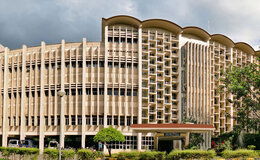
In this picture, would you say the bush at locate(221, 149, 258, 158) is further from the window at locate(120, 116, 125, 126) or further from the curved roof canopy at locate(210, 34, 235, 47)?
the curved roof canopy at locate(210, 34, 235, 47)

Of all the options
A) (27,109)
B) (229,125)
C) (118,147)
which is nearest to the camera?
(118,147)

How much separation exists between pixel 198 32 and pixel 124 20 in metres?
16.6

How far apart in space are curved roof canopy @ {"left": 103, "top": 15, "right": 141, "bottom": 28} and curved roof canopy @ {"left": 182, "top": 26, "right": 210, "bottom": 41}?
10630 mm

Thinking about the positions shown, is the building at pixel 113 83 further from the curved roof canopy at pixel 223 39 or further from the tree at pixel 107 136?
the tree at pixel 107 136

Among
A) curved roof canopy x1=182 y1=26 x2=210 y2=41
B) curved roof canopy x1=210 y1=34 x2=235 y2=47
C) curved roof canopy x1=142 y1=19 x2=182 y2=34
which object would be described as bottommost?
curved roof canopy x1=210 y1=34 x2=235 y2=47

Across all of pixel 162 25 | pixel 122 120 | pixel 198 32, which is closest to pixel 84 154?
pixel 122 120

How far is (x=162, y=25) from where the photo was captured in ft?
187

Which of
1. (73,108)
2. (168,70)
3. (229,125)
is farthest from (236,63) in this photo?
(73,108)

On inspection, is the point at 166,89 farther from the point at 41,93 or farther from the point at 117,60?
the point at 41,93

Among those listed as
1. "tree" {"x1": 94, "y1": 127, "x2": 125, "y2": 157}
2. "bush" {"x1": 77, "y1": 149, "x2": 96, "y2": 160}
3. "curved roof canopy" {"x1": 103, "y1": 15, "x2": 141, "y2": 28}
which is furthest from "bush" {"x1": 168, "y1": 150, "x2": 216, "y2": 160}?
"curved roof canopy" {"x1": 103, "y1": 15, "x2": 141, "y2": 28}

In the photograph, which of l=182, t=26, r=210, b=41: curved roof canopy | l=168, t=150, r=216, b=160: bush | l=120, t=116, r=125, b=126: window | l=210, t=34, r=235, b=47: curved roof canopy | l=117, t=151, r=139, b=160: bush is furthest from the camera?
l=210, t=34, r=235, b=47: curved roof canopy

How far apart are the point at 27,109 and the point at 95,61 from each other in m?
16.7

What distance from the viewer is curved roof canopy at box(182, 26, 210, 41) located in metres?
58.6

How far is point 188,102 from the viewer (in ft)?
183
